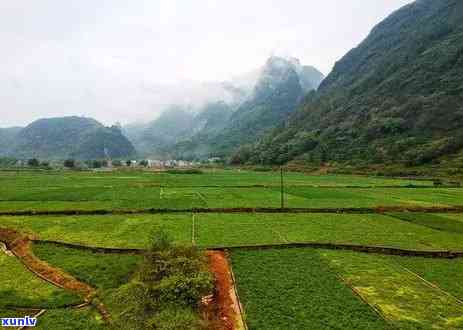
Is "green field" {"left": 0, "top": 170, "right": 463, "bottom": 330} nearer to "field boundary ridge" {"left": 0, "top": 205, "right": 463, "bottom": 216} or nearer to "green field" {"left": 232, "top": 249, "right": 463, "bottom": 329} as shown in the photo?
"green field" {"left": 232, "top": 249, "right": 463, "bottom": 329}

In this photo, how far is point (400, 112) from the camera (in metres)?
130

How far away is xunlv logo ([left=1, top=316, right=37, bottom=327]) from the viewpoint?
13.4 m

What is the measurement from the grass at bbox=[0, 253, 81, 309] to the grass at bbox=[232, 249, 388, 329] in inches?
345

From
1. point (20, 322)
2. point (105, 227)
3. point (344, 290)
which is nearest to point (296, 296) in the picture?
point (344, 290)

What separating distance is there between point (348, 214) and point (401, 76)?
14079 cm

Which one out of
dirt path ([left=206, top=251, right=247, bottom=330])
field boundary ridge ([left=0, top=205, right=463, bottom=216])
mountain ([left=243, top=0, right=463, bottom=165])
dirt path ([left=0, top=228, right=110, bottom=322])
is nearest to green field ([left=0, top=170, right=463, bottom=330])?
dirt path ([left=0, top=228, right=110, bottom=322])

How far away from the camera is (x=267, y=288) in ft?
55.1

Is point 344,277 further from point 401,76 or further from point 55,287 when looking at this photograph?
point 401,76

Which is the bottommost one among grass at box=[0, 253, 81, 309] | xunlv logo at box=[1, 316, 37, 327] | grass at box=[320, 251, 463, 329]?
grass at box=[320, 251, 463, 329]

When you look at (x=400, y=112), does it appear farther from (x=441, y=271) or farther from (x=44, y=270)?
(x=44, y=270)

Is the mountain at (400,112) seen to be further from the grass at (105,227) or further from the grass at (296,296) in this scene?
the grass at (296,296)

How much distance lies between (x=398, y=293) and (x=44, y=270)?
2030cm

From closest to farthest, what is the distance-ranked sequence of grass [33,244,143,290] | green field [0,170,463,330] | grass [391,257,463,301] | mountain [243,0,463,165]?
green field [0,170,463,330] → grass [391,257,463,301] → grass [33,244,143,290] → mountain [243,0,463,165]

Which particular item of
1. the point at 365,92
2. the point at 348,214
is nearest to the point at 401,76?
the point at 365,92
